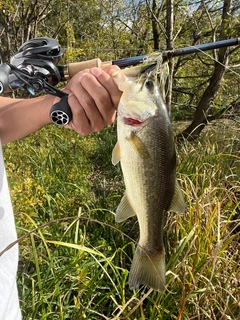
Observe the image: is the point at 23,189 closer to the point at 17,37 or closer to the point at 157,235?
the point at 157,235

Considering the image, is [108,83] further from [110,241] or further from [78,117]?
Result: [110,241]

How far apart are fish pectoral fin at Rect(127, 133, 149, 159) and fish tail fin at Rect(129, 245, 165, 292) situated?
0.40 meters

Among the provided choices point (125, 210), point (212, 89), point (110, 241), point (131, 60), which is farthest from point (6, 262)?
point (212, 89)

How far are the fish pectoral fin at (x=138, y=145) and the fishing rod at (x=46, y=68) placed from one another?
24 centimetres

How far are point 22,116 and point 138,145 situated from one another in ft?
1.93

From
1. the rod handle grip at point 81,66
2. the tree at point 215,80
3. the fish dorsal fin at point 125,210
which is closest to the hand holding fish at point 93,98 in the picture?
the rod handle grip at point 81,66

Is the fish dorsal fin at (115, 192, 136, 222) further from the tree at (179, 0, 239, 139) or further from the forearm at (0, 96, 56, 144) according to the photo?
the tree at (179, 0, 239, 139)

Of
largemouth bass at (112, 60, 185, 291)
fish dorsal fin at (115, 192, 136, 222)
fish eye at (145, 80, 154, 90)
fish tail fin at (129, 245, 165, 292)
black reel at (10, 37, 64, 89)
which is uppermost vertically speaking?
black reel at (10, 37, 64, 89)

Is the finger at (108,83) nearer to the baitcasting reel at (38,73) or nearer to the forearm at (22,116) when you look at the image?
the baitcasting reel at (38,73)

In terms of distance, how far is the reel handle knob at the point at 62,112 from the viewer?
42.9 inches

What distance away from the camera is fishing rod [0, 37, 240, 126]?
3.64 ft

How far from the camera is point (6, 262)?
1.16 meters

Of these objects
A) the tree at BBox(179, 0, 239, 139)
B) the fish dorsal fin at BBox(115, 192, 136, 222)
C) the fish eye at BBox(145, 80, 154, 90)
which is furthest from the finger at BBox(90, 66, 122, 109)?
the tree at BBox(179, 0, 239, 139)

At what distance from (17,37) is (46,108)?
8.43m
